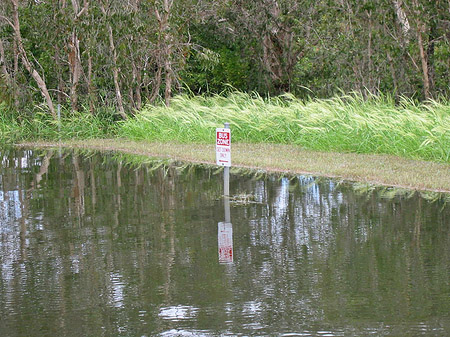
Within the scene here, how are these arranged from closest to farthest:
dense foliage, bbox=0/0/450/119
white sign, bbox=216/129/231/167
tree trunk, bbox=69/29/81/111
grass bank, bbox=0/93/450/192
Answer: white sign, bbox=216/129/231/167
grass bank, bbox=0/93/450/192
dense foliage, bbox=0/0/450/119
tree trunk, bbox=69/29/81/111

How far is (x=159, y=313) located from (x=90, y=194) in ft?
24.3

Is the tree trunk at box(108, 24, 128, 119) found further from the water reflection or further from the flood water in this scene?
the water reflection

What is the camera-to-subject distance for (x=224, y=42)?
33.4m

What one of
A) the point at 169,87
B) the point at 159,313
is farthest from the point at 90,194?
the point at 169,87

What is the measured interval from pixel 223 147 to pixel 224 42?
835 inches

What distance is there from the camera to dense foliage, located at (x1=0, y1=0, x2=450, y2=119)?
2414cm

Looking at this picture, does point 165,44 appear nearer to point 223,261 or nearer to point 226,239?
point 226,239

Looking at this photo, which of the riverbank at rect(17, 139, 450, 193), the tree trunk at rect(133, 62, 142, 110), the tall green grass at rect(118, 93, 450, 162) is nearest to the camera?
the riverbank at rect(17, 139, 450, 193)

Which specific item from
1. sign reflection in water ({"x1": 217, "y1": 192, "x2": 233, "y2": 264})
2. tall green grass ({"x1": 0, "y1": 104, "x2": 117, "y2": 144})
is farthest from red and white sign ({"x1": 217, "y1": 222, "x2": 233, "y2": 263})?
tall green grass ({"x1": 0, "y1": 104, "x2": 117, "y2": 144})

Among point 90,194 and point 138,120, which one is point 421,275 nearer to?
point 90,194

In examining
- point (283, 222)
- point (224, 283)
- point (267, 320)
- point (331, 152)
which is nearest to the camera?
point (267, 320)

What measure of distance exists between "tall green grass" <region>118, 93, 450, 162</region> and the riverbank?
53cm

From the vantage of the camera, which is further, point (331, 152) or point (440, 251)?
point (331, 152)

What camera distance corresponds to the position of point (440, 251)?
9000 mm
